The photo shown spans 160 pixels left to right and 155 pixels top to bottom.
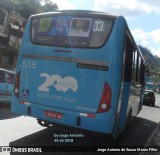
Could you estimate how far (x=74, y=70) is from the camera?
7.04 metres

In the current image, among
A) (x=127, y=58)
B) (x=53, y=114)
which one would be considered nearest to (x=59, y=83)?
(x=53, y=114)

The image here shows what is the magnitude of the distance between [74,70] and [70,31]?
3.07ft

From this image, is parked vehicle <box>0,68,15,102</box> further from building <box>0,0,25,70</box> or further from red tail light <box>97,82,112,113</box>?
building <box>0,0,25,70</box>

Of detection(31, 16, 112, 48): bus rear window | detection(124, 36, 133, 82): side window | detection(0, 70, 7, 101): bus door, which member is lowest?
detection(0, 70, 7, 101): bus door

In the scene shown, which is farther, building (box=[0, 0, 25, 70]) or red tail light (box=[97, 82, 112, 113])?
building (box=[0, 0, 25, 70])

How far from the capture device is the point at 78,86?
6.98 m

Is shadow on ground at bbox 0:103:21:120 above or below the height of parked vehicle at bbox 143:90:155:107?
above

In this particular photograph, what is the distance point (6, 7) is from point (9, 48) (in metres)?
4.45

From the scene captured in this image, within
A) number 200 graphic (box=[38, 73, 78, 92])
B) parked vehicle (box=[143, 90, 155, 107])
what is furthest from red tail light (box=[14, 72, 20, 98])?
parked vehicle (box=[143, 90, 155, 107])

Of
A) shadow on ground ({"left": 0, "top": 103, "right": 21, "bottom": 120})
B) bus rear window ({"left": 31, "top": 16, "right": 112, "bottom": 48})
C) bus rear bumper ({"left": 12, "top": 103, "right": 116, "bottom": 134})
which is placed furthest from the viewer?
shadow on ground ({"left": 0, "top": 103, "right": 21, "bottom": 120})

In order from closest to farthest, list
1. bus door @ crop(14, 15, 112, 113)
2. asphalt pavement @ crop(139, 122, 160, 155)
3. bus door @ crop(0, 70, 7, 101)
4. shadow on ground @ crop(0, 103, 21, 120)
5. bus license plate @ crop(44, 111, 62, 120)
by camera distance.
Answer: bus door @ crop(14, 15, 112, 113), bus license plate @ crop(44, 111, 62, 120), asphalt pavement @ crop(139, 122, 160, 155), shadow on ground @ crop(0, 103, 21, 120), bus door @ crop(0, 70, 7, 101)

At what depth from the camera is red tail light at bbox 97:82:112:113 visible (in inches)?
265

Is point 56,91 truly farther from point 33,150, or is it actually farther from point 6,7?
point 6,7

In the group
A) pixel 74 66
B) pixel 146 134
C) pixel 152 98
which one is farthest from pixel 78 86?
pixel 152 98
